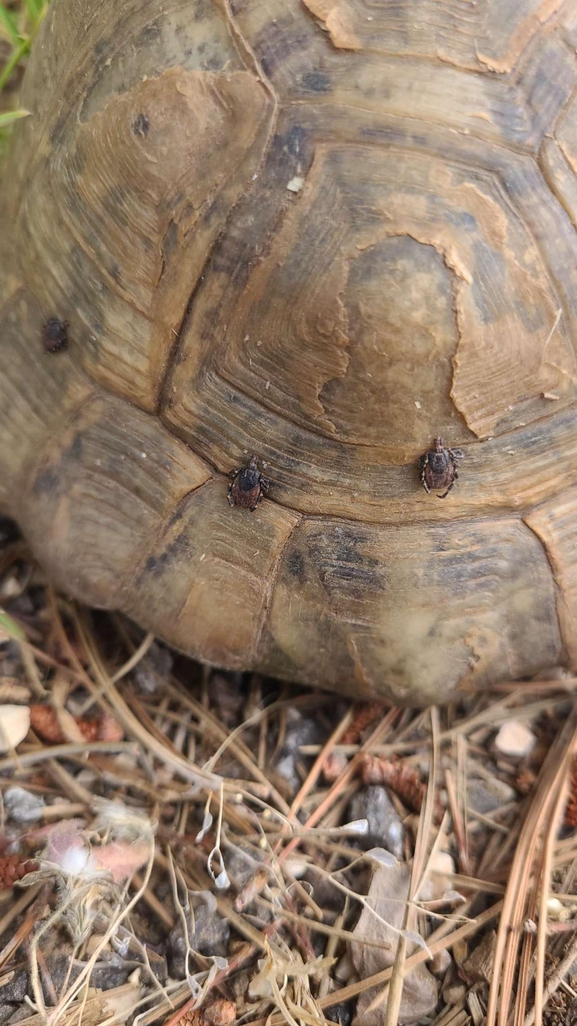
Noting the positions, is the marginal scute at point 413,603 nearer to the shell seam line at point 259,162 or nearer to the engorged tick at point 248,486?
the engorged tick at point 248,486

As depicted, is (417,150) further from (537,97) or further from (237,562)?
(237,562)

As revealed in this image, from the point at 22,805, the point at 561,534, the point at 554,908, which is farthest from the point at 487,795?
the point at 22,805

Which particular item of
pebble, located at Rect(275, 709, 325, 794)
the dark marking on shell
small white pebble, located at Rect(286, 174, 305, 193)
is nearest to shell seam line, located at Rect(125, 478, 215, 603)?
pebble, located at Rect(275, 709, 325, 794)

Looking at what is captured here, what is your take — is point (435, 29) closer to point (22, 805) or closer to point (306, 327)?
point (306, 327)

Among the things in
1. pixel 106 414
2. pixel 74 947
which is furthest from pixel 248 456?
pixel 74 947

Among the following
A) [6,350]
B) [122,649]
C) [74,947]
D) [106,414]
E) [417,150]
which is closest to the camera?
[417,150]

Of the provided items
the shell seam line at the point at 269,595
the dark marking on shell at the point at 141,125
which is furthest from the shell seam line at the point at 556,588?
the dark marking on shell at the point at 141,125

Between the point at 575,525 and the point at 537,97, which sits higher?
the point at 537,97
